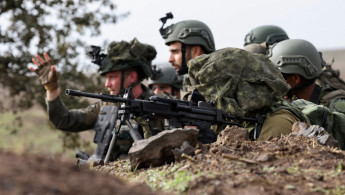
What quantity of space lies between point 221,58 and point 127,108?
3.34 feet

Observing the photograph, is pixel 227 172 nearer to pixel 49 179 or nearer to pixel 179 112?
pixel 49 179

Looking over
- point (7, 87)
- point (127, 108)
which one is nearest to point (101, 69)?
point (127, 108)

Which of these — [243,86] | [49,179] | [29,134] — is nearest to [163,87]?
[243,86]

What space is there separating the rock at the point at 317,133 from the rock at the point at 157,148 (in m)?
1.06

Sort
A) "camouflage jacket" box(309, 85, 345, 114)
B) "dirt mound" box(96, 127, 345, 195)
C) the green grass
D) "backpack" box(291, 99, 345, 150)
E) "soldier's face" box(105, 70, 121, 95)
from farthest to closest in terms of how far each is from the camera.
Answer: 1. "soldier's face" box(105, 70, 121, 95)
2. "camouflage jacket" box(309, 85, 345, 114)
3. "backpack" box(291, 99, 345, 150)
4. "dirt mound" box(96, 127, 345, 195)
5. the green grass

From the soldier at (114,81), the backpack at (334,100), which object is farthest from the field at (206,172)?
the soldier at (114,81)

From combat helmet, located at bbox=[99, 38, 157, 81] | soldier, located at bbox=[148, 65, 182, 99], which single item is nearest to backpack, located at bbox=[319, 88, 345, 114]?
combat helmet, located at bbox=[99, 38, 157, 81]

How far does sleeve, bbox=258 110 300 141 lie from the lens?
489cm

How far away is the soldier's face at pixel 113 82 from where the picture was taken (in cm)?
840

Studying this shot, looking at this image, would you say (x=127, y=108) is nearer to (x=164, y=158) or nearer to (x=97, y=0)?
(x=164, y=158)

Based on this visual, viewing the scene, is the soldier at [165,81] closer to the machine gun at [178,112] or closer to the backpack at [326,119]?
the backpack at [326,119]

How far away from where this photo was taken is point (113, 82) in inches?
336

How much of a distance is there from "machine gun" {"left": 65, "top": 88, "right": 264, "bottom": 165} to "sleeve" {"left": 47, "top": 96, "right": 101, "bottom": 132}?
10.4 ft

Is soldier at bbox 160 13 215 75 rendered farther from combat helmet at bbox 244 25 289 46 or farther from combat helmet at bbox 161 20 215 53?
combat helmet at bbox 244 25 289 46
